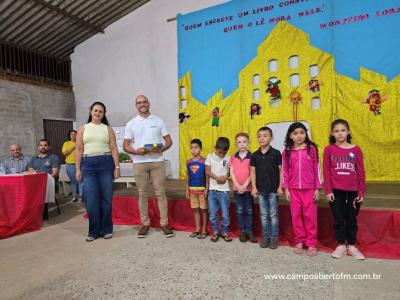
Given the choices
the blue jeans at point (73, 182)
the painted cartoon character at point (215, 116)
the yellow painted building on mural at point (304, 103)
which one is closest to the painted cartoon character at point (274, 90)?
the yellow painted building on mural at point (304, 103)

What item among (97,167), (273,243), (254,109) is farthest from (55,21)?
(273,243)

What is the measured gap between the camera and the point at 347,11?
513 cm

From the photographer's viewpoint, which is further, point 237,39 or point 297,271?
point 237,39

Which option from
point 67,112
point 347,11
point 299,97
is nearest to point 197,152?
point 299,97

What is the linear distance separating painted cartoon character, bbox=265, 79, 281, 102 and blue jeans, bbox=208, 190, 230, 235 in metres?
3.44

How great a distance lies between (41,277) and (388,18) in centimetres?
590

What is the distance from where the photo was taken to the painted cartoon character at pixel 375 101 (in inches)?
193

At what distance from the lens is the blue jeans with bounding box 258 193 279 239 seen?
258cm

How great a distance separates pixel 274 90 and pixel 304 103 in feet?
2.04

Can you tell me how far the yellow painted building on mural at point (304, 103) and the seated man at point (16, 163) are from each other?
10.9 ft

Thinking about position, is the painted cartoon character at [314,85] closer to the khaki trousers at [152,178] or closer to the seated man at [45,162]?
the khaki trousers at [152,178]

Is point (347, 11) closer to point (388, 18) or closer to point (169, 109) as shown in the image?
point (388, 18)

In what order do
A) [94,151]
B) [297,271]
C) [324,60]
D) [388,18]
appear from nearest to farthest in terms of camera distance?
[297,271], [94,151], [388,18], [324,60]
